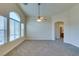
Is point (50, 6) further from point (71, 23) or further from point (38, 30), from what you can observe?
point (38, 30)

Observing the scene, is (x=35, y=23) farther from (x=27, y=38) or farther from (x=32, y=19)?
(x=27, y=38)

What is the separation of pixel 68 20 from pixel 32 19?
17.4 feet

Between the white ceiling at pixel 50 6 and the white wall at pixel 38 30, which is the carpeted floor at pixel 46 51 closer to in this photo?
the white ceiling at pixel 50 6

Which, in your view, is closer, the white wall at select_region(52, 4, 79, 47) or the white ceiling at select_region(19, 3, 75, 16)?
the white ceiling at select_region(19, 3, 75, 16)

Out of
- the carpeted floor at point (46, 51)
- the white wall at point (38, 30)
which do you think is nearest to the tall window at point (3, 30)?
the carpeted floor at point (46, 51)

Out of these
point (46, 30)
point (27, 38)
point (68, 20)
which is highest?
point (68, 20)

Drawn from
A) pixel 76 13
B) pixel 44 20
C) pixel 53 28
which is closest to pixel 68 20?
pixel 76 13

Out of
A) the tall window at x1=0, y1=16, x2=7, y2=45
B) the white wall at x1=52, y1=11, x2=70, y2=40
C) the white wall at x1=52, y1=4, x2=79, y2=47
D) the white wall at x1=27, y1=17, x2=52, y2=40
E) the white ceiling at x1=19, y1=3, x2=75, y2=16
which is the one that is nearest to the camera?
the tall window at x1=0, y1=16, x2=7, y2=45

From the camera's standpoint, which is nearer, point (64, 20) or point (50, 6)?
point (50, 6)

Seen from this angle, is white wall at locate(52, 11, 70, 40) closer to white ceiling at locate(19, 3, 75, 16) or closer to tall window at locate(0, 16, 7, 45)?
white ceiling at locate(19, 3, 75, 16)

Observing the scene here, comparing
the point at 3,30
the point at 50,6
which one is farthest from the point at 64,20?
the point at 3,30

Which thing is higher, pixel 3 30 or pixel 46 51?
pixel 3 30

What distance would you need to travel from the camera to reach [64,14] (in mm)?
11703

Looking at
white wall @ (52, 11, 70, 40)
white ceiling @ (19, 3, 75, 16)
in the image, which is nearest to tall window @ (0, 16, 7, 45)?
white ceiling @ (19, 3, 75, 16)
